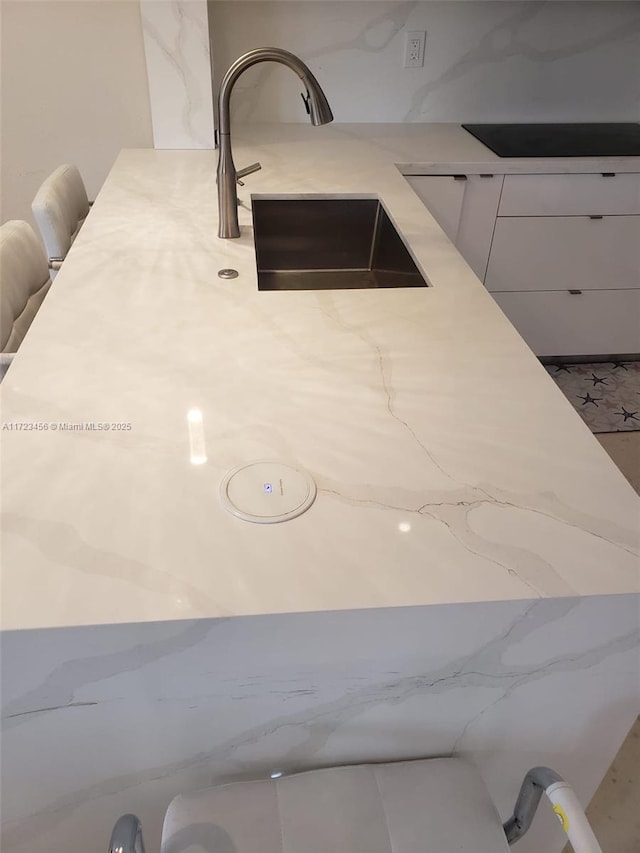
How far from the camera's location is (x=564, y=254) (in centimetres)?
242

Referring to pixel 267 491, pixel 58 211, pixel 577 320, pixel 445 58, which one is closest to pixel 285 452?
pixel 267 491

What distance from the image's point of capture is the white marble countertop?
0.72 meters

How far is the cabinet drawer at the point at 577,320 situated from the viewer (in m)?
2.53

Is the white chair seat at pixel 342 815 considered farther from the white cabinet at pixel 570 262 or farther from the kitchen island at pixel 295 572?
the white cabinet at pixel 570 262

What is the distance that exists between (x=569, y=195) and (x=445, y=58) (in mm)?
729

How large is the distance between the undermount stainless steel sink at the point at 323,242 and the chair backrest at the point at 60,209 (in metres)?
0.55

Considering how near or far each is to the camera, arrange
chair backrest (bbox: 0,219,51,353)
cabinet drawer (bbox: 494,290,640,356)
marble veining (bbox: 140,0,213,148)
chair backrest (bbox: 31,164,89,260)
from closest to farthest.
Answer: chair backrest (bbox: 0,219,51,353)
chair backrest (bbox: 31,164,89,260)
marble veining (bbox: 140,0,213,148)
cabinet drawer (bbox: 494,290,640,356)

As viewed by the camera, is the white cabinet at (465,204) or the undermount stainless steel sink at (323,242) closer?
the undermount stainless steel sink at (323,242)

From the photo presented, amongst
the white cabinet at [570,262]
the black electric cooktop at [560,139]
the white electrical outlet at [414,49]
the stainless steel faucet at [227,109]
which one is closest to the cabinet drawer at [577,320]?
the white cabinet at [570,262]

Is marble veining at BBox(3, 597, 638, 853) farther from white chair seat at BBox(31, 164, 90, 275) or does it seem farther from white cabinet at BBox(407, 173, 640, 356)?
white cabinet at BBox(407, 173, 640, 356)

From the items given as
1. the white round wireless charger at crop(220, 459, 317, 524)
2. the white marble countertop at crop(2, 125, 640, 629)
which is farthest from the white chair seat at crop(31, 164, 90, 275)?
the white round wireless charger at crop(220, 459, 317, 524)

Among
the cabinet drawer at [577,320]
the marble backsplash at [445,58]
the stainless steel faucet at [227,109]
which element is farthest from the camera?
the cabinet drawer at [577,320]

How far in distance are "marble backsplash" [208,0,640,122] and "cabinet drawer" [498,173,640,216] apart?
53 centimetres

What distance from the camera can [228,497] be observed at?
81 centimetres
